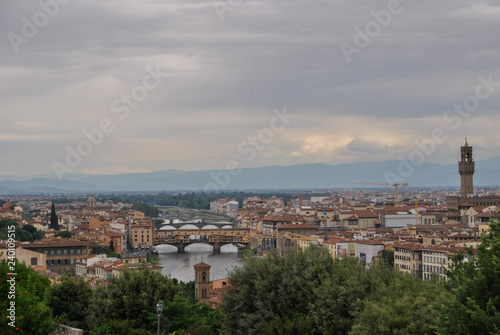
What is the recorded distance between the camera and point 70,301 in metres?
13.1

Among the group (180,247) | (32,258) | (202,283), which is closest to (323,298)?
(202,283)

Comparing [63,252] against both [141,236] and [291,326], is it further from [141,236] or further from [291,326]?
[141,236]

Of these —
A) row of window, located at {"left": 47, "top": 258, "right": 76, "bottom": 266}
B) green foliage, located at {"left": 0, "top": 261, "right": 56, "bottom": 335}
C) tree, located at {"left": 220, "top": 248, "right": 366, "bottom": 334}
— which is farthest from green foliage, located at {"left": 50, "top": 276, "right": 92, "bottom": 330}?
row of window, located at {"left": 47, "top": 258, "right": 76, "bottom": 266}

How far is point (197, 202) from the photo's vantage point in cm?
12200

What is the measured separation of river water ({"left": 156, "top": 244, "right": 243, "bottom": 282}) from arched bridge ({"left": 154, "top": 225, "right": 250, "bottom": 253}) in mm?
539

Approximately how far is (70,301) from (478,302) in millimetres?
8481

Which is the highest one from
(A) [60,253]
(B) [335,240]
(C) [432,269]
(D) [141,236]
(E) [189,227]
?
(A) [60,253]

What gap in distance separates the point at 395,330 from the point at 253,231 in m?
46.0

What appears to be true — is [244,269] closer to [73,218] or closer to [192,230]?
[192,230]

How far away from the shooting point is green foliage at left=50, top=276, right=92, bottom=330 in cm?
1287

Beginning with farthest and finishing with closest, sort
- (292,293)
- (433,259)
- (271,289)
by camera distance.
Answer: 1. (433,259)
2. (271,289)
3. (292,293)

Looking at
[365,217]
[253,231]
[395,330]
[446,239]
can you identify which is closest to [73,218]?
[253,231]

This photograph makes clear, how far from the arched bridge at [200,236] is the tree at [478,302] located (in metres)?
→ 44.5

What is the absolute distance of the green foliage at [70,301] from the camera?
12.9 meters
